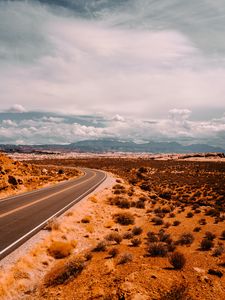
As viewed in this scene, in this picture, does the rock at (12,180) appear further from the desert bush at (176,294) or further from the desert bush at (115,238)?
the desert bush at (176,294)

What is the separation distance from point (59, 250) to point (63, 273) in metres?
2.68

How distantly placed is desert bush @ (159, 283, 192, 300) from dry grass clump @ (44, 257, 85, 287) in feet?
10.3

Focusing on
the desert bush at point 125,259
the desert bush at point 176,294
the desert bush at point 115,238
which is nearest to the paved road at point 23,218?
the desert bush at point 115,238

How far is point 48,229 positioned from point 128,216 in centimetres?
725

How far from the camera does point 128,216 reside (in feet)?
64.8

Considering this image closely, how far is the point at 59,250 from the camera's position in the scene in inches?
461

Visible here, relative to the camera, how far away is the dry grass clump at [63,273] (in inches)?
346

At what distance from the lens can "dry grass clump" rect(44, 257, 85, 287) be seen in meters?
8.80

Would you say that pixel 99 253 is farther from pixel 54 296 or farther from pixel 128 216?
pixel 128 216

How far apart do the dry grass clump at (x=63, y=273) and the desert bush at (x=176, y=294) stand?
10.3 feet

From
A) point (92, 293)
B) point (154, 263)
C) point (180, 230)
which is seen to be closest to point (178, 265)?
point (154, 263)

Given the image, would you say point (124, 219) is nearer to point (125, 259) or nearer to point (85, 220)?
point (85, 220)

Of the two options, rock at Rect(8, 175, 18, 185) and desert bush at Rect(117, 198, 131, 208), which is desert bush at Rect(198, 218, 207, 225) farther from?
rock at Rect(8, 175, 18, 185)

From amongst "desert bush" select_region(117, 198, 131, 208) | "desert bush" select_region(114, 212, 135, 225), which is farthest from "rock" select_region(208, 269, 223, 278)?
"desert bush" select_region(117, 198, 131, 208)
